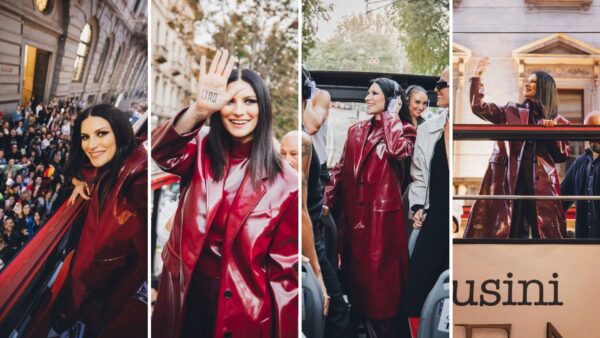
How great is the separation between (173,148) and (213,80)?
0.43 m

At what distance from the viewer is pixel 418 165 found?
3346 mm

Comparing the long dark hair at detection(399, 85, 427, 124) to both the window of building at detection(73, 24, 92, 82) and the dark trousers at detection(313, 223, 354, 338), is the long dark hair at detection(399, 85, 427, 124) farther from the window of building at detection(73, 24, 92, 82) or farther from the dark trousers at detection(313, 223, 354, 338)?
the window of building at detection(73, 24, 92, 82)

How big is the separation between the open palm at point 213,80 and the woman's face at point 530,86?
1.75 meters

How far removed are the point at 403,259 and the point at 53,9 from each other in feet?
7.93

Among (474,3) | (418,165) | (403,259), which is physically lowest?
(403,259)

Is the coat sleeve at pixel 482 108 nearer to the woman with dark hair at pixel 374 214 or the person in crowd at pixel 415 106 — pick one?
the person in crowd at pixel 415 106

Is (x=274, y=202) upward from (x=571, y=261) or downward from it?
upward

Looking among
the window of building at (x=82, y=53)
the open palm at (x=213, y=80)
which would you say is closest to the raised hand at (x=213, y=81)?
the open palm at (x=213, y=80)

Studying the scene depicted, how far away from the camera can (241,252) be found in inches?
124

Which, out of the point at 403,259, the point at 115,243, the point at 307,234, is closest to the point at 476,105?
the point at 403,259

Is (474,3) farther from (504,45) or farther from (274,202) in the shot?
(274,202)

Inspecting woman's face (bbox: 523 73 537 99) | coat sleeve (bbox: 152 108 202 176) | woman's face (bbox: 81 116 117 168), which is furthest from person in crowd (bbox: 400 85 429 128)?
woman's face (bbox: 81 116 117 168)

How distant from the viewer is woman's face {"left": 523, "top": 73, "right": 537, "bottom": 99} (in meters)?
3.51

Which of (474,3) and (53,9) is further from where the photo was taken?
(474,3)
